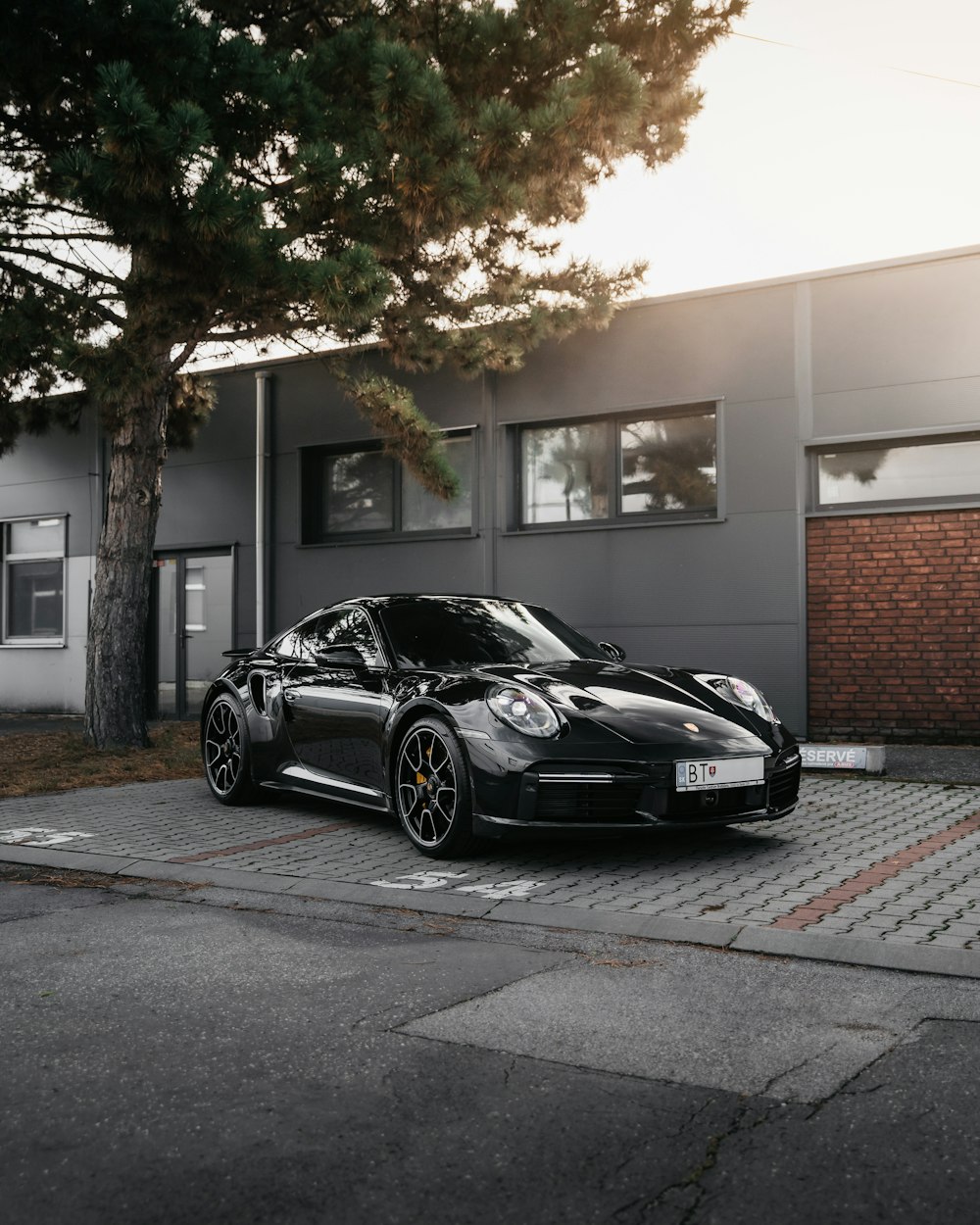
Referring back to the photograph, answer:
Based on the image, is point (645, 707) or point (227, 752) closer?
point (645, 707)

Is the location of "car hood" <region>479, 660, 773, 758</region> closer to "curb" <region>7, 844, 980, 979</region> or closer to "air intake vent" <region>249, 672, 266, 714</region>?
"curb" <region>7, 844, 980, 979</region>

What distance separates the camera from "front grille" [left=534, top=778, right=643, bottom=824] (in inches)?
238

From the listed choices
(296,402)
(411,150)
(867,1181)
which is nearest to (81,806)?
(411,150)

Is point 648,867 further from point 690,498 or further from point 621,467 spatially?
point 621,467

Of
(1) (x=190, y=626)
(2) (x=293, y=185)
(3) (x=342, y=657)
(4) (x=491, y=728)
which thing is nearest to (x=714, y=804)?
(4) (x=491, y=728)

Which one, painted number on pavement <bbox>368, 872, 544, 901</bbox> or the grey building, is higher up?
the grey building

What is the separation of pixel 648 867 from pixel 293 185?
6158 mm

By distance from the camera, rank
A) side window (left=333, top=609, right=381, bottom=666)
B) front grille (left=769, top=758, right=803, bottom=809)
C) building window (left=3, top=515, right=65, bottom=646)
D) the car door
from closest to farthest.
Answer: front grille (left=769, top=758, right=803, bottom=809) < the car door < side window (left=333, top=609, right=381, bottom=666) < building window (left=3, top=515, right=65, bottom=646)

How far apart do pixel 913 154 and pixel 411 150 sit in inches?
144

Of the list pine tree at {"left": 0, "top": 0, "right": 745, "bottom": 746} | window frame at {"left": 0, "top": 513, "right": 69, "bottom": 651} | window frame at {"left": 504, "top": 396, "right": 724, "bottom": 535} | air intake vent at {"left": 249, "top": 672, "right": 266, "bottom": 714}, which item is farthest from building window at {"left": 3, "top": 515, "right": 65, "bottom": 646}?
air intake vent at {"left": 249, "top": 672, "right": 266, "bottom": 714}

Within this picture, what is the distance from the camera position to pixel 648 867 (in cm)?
626

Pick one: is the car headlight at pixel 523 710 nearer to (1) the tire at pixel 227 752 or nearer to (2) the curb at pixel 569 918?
(2) the curb at pixel 569 918

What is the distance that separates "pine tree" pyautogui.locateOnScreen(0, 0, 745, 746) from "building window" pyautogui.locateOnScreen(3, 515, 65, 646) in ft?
17.3

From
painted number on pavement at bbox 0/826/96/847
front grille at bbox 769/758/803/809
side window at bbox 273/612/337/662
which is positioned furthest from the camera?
side window at bbox 273/612/337/662
